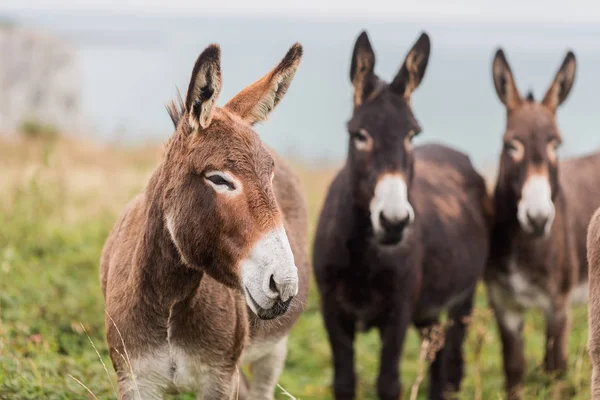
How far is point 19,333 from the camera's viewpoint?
4.82 meters

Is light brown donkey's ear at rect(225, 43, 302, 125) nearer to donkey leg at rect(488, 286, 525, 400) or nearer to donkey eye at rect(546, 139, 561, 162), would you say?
donkey eye at rect(546, 139, 561, 162)

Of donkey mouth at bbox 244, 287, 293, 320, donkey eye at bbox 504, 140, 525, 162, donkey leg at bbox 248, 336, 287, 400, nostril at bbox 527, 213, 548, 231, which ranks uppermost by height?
donkey eye at bbox 504, 140, 525, 162

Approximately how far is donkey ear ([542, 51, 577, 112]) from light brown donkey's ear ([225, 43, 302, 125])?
143 inches

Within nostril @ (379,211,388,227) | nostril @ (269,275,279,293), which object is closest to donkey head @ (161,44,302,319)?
nostril @ (269,275,279,293)

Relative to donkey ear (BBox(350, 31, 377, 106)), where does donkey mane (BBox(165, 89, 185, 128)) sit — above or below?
below

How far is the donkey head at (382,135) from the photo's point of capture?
4711mm

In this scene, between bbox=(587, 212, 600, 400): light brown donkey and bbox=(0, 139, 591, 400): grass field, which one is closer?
bbox=(587, 212, 600, 400): light brown donkey

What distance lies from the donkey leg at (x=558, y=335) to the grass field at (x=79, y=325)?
0.13 meters

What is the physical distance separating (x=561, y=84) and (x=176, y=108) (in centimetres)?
410

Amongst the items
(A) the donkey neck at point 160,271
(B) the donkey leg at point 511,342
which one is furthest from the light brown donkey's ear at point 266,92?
(B) the donkey leg at point 511,342

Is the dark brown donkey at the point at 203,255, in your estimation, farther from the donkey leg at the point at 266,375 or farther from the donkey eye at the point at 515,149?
the donkey eye at the point at 515,149

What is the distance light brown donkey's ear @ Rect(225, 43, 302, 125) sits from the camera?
322 centimetres

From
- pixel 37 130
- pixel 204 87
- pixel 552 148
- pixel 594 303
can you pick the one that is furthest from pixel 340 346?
pixel 37 130

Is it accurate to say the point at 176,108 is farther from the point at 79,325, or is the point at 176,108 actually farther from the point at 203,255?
the point at 79,325
